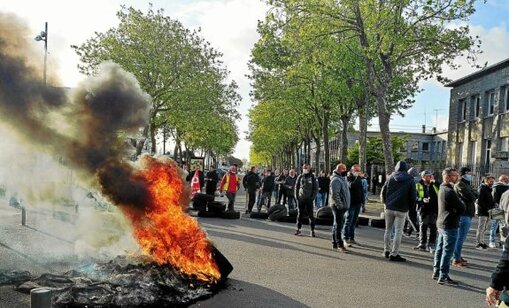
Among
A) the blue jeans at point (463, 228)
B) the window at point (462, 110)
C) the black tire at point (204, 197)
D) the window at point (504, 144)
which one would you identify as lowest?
the black tire at point (204, 197)

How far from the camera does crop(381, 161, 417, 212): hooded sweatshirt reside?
9.50 metres

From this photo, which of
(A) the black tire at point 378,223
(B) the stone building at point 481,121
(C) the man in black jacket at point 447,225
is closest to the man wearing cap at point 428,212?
(C) the man in black jacket at point 447,225

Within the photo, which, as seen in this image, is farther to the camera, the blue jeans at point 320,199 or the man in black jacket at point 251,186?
the blue jeans at point 320,199

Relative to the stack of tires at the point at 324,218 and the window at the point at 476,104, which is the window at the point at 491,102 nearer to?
the window at the point at 476,104

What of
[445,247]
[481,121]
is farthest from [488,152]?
[445,247]

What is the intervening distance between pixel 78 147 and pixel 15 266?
225cm

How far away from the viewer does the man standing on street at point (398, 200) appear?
9500 millimetres

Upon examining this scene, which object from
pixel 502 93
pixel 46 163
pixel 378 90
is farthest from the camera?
pixel 502 93

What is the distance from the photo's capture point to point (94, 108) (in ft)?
23.7

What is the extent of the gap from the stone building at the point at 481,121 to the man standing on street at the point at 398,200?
62.2 feet

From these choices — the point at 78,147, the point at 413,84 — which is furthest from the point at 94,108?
the point at 413,84

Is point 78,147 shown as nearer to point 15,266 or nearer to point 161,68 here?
point 15,266

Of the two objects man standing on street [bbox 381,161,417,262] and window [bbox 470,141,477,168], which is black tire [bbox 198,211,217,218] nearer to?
man standing on street [bbox 381,161,417,262]

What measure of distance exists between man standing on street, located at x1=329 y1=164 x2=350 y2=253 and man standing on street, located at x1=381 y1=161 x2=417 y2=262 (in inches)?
40.9
